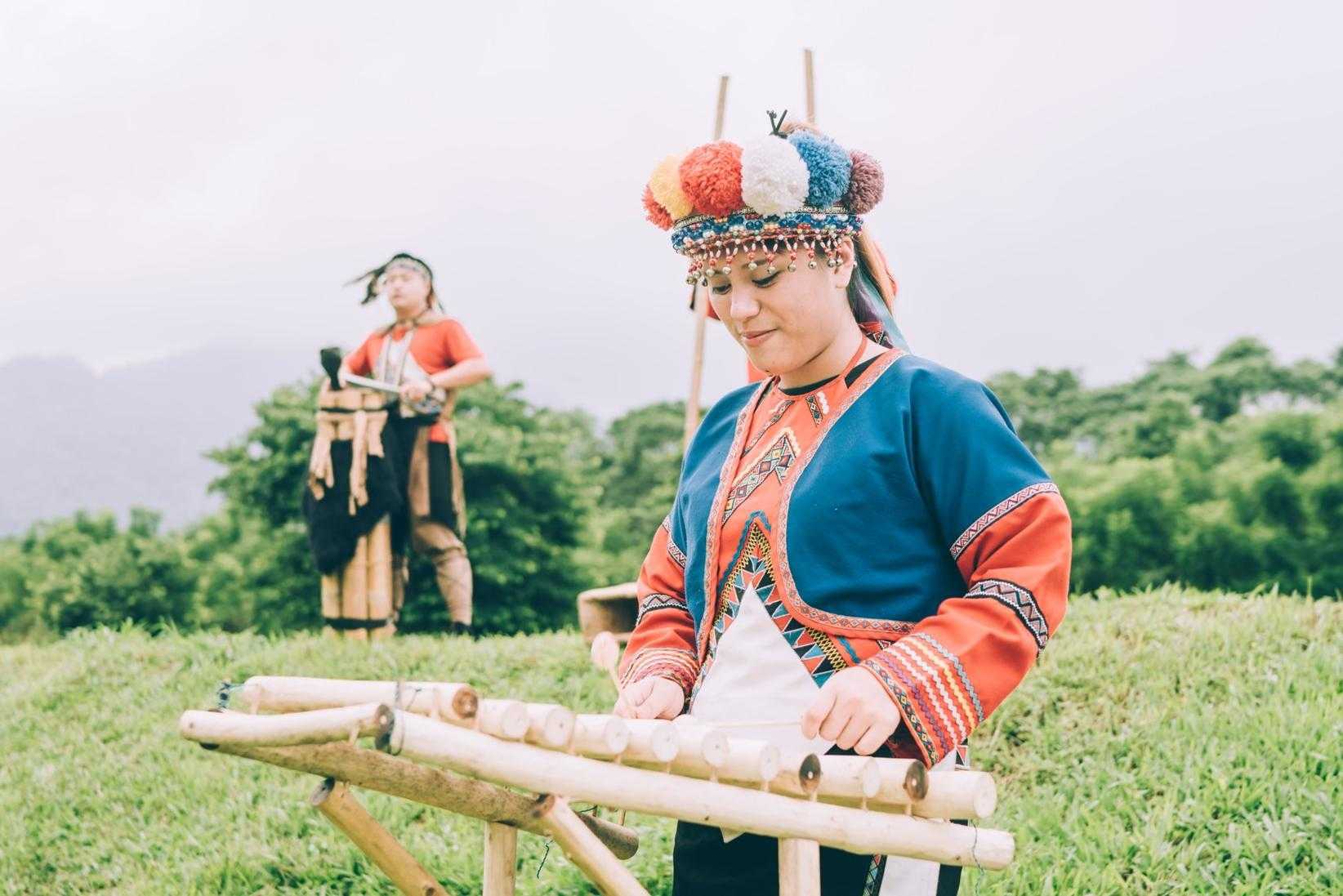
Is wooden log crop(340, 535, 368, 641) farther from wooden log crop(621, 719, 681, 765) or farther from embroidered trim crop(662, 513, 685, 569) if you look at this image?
wooden log crop(621, 719, 681, 765)

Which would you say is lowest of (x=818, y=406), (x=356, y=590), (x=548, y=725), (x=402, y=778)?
(x=356, y=590)

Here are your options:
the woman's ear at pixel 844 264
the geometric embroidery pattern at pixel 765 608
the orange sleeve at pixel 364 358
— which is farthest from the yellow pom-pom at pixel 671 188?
the orange sleeve at pixel 364 358

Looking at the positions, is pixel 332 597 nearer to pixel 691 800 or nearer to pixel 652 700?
pixel 652 700

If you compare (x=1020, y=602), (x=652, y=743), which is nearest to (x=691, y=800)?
(x=652, y=743)

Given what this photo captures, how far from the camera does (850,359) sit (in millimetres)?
2016

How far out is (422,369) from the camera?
6.57 m

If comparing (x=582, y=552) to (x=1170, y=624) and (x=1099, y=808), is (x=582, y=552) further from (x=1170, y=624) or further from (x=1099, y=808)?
(x=1099, y=808)

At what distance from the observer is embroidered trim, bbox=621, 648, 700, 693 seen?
6.77ft

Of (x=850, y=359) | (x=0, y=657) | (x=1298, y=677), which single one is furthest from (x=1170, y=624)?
(x=0, y=657)

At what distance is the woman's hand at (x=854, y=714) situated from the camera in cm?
166

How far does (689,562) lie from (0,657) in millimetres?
7173

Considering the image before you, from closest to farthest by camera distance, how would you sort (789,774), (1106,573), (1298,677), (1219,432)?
(789,774) < (1298,677) < (1106,573) < (1219,432)

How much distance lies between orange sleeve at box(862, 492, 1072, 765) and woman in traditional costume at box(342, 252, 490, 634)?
4989 millimetres

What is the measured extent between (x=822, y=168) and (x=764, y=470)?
1.60 feet
